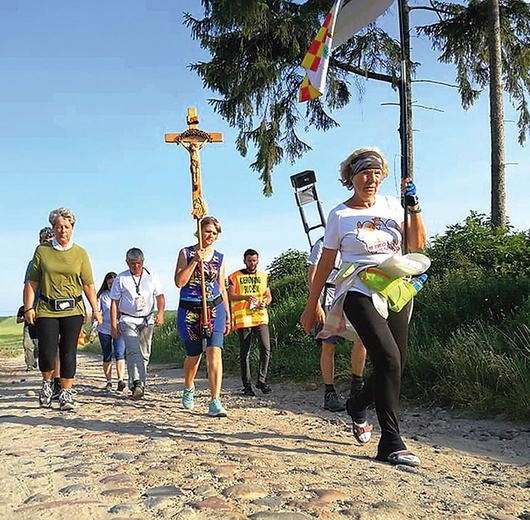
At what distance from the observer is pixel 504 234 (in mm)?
11320

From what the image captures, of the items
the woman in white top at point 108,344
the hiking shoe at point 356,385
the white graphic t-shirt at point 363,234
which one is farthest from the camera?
the woman in white top at point 108,344

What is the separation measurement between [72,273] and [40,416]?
148 cm

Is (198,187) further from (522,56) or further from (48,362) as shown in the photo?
(522,56)

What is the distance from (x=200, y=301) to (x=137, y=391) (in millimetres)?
1884

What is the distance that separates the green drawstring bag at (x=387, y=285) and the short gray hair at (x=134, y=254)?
454cm

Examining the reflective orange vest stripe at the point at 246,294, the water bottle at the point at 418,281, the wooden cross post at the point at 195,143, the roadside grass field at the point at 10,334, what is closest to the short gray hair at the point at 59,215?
the wooden cross post at the point at 195,143

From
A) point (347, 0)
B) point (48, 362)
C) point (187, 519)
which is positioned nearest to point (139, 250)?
point (48, 362)

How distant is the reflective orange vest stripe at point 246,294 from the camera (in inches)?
329

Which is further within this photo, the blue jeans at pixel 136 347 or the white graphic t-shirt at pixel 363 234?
the blue jeans at pixel 136 347

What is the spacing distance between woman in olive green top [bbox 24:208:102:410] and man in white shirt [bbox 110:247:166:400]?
3.57 feet

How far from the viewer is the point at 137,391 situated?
764 centimetres

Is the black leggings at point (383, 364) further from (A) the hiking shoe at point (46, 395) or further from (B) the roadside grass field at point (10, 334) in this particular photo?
(B) the roadside grass field at point (10, 334)

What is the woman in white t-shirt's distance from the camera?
4039 mm

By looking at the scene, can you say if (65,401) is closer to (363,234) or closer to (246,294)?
(246,294)
